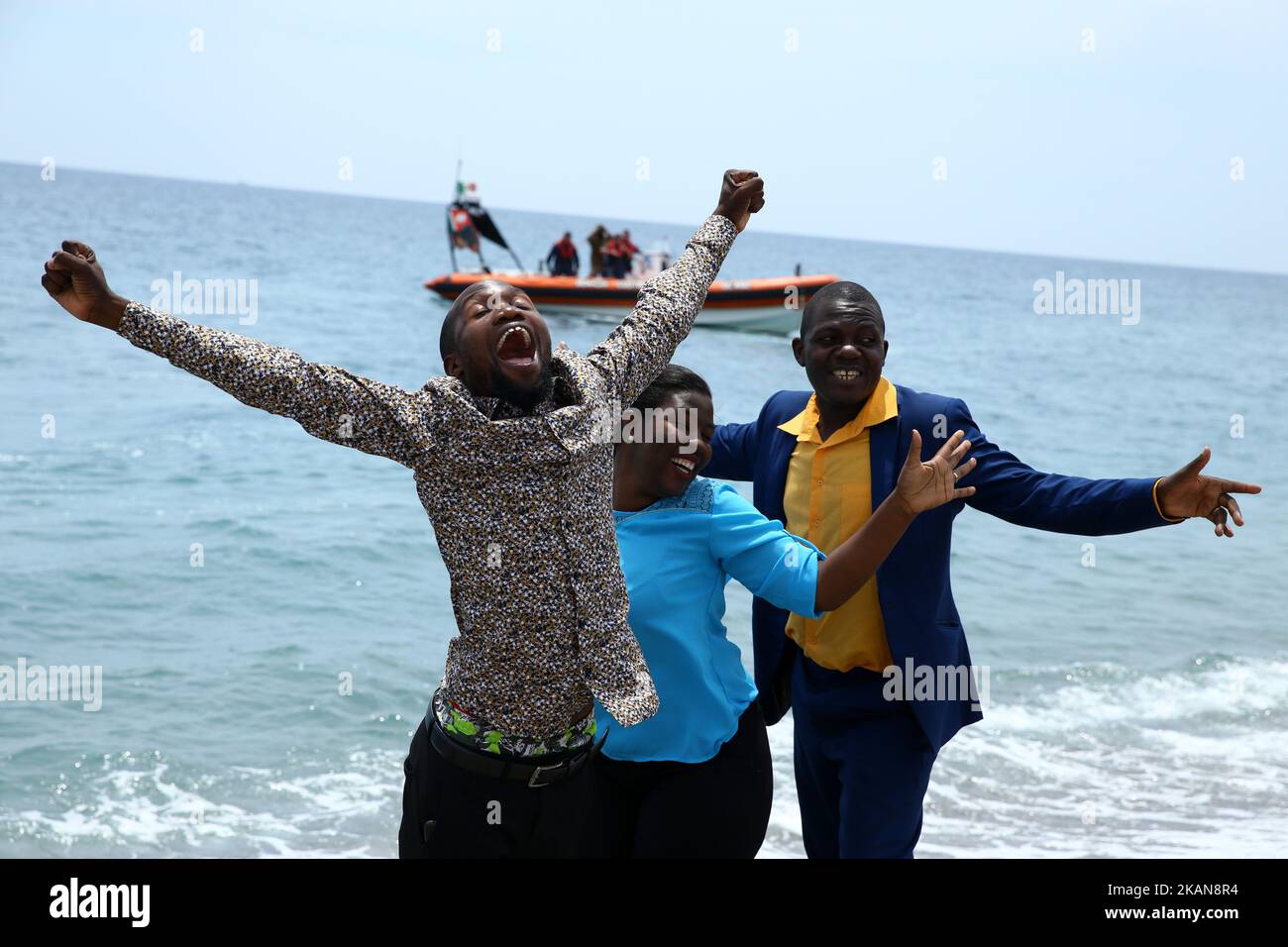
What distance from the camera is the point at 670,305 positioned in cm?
241

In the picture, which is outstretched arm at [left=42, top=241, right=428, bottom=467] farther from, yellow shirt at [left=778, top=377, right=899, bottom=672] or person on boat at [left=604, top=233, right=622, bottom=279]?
person on boat at [left=604, top=233, right=622, bottom=279]

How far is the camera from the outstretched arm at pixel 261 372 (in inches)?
77.9

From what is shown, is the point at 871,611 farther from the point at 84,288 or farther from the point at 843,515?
the point at 84,288

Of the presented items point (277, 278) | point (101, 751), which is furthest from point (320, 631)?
point (277, 278)

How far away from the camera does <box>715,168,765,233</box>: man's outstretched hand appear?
269 cm

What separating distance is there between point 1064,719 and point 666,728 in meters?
5.68

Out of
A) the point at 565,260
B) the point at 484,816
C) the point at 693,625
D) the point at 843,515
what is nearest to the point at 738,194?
the point at 843,515

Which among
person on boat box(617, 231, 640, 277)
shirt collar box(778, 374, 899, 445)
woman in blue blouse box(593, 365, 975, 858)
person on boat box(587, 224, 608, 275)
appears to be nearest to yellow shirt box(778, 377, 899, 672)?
shirt collar box(778, 374, 899, 445)

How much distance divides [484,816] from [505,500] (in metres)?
0.55

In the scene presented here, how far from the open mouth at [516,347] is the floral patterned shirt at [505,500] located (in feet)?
0.25

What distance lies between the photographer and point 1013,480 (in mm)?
2762

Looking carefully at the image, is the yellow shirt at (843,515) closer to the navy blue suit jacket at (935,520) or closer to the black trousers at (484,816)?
the navy blue suit jacket at (935,520)

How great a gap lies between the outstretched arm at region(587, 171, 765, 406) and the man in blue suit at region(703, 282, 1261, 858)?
357 millimetres

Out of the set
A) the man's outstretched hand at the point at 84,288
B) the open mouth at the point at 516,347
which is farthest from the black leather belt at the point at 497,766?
the man's outstretched hand at the point at 84,288
